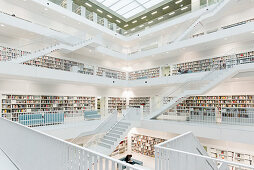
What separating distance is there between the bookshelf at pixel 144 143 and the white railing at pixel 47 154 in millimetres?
9854

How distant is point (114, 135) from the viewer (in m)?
9.04

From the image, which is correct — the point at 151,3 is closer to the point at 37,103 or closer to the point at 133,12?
the point at 133,12

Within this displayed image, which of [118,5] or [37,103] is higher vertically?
[118,5]

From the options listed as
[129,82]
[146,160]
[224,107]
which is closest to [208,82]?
[224,107]

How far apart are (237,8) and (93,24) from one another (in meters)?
10.8

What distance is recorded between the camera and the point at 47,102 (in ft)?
36.6

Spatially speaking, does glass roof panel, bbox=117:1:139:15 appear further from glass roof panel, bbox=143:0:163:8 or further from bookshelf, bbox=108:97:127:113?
bookshelf, bbox=108:97:127:113

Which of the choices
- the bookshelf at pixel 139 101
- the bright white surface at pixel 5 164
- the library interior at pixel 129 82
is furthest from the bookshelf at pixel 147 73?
the bright white surface at pixel 5 164

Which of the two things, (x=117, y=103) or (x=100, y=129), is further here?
(x=117, y=103)

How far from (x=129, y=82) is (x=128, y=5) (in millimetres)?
7295

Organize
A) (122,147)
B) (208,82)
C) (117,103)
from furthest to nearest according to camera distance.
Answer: (117,103), (122,147), (208,82)

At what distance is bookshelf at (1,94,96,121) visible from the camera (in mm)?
9203

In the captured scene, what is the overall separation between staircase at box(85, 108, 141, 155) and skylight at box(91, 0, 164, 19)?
10014 mm

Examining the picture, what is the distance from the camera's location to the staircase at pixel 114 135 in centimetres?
804
